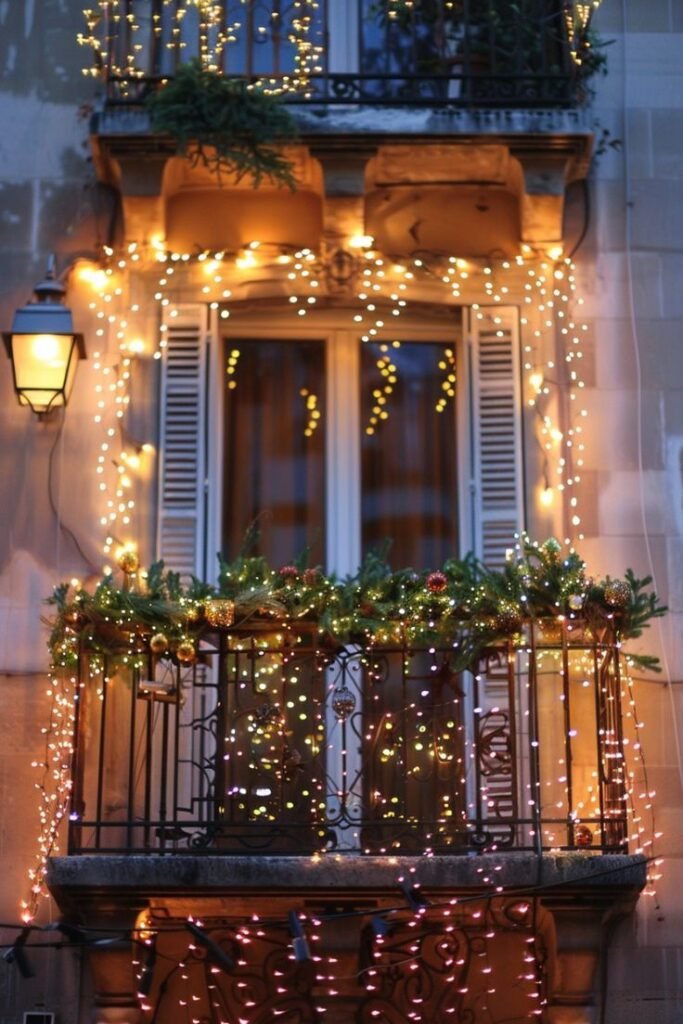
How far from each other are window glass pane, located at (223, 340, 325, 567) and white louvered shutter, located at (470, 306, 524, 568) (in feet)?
2.72

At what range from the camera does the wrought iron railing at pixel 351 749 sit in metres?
9.39

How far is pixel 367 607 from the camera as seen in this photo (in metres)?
9.55

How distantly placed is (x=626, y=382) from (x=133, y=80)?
9.73 ft

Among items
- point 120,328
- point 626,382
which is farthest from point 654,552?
point 120,328

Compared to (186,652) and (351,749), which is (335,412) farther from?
(186,652)

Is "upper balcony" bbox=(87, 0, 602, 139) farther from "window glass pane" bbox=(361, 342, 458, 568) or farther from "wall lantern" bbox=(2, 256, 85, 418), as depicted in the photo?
"window glass pane" bbox=(361, 342, 458, 568)

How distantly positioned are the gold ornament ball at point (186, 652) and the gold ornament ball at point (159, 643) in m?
0.07

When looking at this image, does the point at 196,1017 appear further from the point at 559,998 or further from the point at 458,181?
the point at 458,181

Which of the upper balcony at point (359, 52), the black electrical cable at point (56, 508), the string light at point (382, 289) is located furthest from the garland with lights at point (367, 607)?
the upper balcony at point (359, 52)

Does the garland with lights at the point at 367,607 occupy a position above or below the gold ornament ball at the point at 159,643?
above

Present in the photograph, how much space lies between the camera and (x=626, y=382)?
1070 centimetres

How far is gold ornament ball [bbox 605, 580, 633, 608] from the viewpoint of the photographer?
31.2 ft

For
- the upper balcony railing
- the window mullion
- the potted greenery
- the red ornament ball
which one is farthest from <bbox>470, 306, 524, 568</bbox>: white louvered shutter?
the potted greenery

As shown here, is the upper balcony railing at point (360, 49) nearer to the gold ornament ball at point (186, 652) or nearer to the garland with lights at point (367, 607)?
the garland with lights at point (367, 607)
